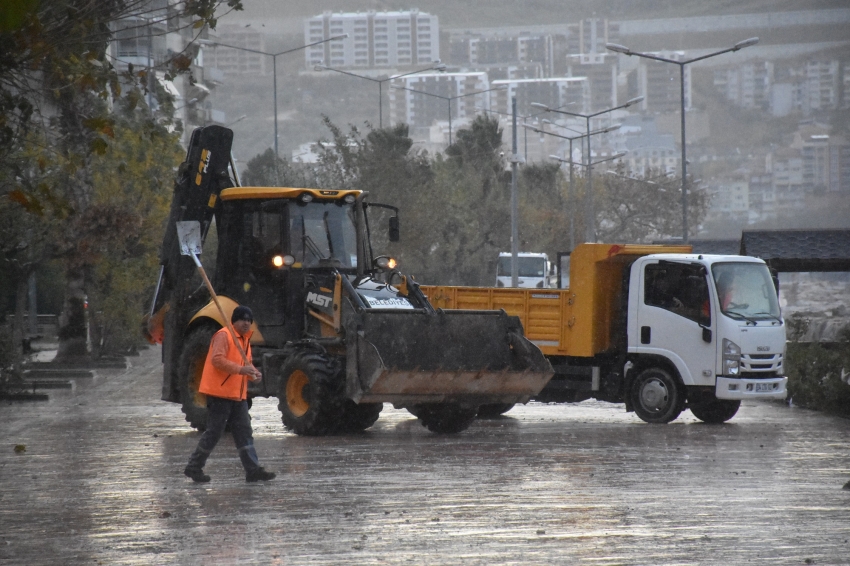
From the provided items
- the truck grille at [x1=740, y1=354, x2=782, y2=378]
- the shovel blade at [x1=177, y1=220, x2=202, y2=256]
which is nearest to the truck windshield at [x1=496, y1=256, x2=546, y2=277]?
the truck grille at [x1=740, y1=354, x2=782, y2=378]

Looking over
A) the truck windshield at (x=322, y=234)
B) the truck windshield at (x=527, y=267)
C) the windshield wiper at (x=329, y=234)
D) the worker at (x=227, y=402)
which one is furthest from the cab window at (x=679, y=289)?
the truck windshield at (x=527, y=267)

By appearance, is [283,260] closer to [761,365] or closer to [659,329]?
[659,329]

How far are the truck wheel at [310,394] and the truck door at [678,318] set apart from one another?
474 centimetres

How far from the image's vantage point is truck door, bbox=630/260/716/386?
1827cm

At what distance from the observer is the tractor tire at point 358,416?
1653 cm

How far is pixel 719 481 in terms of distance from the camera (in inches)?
488

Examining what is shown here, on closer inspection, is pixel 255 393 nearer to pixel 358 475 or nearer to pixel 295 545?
pixel 358 475

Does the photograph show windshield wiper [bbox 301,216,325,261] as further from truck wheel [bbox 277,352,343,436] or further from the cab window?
the cab window

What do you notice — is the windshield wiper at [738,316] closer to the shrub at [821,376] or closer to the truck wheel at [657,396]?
the truck wheel at [657,396]

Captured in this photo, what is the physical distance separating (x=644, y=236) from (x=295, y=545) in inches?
4449

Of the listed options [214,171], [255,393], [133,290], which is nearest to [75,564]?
[255,393]

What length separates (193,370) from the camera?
57.6ft

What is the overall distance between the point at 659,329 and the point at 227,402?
26.6ft

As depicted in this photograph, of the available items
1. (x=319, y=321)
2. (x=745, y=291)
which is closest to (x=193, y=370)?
(x=319, y=321)
